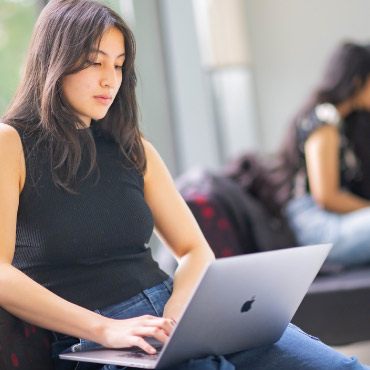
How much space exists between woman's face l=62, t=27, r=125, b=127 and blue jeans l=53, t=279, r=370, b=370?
0.36 meters

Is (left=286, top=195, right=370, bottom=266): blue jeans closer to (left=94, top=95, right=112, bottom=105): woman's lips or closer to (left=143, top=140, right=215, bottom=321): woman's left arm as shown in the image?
(left=143, top=140, right=215, bottom=321): woman's left arm

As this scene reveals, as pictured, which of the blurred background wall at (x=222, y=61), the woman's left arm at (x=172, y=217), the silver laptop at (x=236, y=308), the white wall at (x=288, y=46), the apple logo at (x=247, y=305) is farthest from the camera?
the white wall at (x=288, y=46)

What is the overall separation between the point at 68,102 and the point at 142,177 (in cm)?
23

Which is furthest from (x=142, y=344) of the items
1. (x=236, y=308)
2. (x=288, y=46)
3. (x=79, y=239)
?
(x=288, y=46)

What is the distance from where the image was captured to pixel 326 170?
11.8 feet

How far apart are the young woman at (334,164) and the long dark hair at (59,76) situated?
177cm

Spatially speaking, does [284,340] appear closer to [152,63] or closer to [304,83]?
[152,63]

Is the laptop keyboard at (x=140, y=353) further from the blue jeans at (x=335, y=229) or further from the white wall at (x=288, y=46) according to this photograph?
the white wall at (x=288, y=46)

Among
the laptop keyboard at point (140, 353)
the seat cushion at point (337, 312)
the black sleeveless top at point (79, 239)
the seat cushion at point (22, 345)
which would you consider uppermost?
the black sleeveless top at point (79, 239)

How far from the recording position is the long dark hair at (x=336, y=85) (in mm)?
3666

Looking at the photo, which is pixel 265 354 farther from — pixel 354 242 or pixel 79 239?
pixel 354 242

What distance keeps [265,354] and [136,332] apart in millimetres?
275

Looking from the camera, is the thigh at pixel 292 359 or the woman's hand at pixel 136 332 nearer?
the woman's hand at pixel 136 332

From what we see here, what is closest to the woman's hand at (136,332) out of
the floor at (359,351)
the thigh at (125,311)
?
the thigh at (125,311)
